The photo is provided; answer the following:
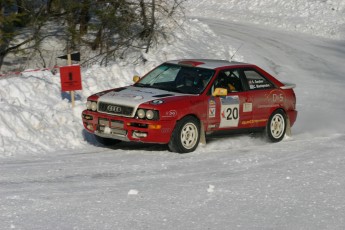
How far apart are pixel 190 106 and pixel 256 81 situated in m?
1.85

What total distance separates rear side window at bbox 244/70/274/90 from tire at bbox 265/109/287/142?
496 mm

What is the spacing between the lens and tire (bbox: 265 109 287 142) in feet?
44.0

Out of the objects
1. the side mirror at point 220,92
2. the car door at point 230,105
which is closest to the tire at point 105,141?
the car door at point 230,105

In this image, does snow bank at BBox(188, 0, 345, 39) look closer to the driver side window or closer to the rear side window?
the rear side window

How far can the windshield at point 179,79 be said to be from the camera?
12.5 m

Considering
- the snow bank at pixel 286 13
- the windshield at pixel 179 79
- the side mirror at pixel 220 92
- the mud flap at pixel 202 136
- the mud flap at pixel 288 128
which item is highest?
the snow bank at pixel 286 13

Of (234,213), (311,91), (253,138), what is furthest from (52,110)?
(311,91)

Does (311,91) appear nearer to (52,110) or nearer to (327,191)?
(52,110)

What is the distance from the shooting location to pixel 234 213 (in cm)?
834

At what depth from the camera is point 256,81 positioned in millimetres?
13297

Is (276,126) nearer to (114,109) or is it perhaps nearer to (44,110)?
(114,109)

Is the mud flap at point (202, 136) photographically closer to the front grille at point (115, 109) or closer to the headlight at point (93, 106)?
the front grille at point (115, 109)

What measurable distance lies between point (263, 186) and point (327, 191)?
2.52 ft

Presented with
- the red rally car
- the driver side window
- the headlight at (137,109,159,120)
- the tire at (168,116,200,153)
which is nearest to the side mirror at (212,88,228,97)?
the red rally car
